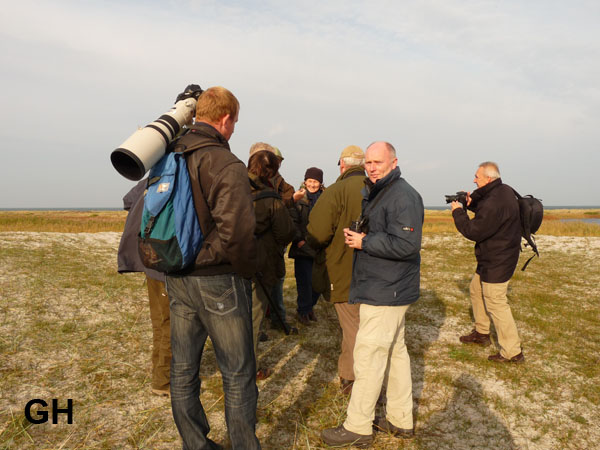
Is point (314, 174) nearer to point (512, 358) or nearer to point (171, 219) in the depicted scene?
point (512, 358)

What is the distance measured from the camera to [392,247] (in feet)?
9.53

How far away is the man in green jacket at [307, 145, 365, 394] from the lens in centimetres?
384

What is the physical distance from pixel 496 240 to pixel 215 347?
3.97 m

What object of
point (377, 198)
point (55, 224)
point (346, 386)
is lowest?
point (346, 386)

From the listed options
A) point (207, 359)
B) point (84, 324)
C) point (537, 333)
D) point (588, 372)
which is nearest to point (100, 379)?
point (207, 359)

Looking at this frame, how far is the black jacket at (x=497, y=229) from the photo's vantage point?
183 inches

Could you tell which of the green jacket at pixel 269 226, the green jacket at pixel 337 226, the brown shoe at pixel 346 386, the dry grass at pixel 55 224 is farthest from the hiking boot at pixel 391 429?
the dry grass at pixel 55 224

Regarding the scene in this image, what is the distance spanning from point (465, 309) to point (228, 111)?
21.5 ft

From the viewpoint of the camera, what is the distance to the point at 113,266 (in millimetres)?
9695

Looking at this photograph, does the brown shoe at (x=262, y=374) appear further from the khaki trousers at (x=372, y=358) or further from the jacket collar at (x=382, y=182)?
the jacket collar at (x=382, y=182)

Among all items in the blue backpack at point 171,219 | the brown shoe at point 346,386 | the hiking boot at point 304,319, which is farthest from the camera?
the hiking boot at point 304,319

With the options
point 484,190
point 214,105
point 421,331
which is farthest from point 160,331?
point 484,190

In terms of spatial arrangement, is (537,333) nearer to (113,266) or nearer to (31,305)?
(31,305)

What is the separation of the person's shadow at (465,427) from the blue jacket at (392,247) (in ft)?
4.50
